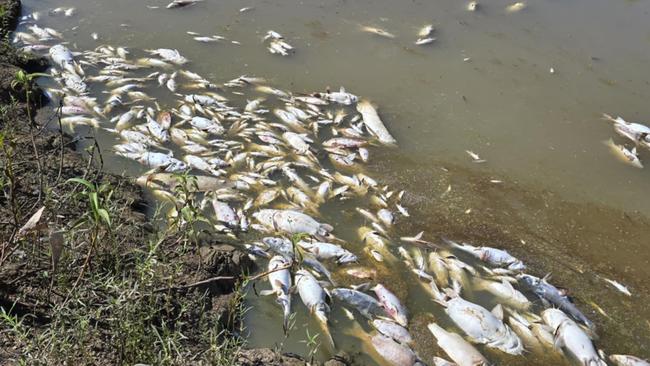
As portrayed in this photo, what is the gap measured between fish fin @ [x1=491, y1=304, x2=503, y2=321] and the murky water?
21 cm

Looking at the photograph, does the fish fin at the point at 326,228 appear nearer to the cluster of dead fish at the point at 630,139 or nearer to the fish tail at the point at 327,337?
the fish tail at the point at 327,337

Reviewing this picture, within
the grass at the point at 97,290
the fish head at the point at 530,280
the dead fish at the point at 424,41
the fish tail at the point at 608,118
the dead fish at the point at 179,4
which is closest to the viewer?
the grass at the point at 97,290

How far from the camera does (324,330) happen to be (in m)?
4.71

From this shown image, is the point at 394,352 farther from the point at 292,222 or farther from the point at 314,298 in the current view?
the point at 292,222

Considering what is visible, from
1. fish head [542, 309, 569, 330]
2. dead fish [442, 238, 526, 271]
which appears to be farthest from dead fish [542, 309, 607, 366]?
dead fish [442, 238, 526, 271]

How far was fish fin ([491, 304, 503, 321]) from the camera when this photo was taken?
16.4 feet

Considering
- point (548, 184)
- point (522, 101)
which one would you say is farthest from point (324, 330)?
point (522, 101)

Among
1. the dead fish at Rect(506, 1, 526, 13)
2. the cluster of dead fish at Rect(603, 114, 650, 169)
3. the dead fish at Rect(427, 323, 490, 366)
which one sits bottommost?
the dead fish at Rect(427, 323, 490, 366)

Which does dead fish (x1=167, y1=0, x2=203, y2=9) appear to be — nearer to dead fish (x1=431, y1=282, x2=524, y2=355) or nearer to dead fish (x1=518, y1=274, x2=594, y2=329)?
dead fish (x1=431, y1=282, x2=524, y2=355)

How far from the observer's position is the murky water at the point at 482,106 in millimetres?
5695

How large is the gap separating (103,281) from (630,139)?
6622mm

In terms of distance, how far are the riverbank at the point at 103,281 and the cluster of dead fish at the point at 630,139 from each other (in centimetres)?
505

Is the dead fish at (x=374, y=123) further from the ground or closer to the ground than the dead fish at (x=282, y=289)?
further from the ground

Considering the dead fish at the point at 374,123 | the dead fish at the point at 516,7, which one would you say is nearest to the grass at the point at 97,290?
the dead fish at the point at 374,123
